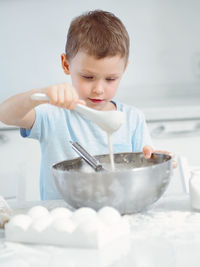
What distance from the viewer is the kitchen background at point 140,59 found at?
2.37m

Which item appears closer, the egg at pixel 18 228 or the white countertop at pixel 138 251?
the white countertop at pixel 138 251

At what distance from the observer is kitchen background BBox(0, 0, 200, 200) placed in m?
→ 2.37

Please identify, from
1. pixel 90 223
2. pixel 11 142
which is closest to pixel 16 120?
pixel 90 223

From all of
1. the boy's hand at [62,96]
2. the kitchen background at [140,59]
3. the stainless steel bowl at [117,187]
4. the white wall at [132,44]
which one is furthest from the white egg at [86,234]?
the white wall at [132,44]

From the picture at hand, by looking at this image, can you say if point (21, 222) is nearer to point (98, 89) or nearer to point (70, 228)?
point (70, 228)

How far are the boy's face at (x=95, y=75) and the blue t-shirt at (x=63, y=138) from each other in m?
0.14

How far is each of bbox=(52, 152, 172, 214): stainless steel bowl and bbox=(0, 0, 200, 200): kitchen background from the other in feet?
4.56

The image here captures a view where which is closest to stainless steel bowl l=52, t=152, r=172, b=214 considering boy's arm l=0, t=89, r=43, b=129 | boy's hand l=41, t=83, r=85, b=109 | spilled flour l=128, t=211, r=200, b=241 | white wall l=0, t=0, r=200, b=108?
spilled flour l=128, t=211, r=200, b=241

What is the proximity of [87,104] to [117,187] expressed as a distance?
Answer: 56cm

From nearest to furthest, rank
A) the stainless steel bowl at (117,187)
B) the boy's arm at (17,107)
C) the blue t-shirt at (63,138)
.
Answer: the stainless steel bowl at (117,187) < the boy's arm at (17,107) < the blue t-shirt at (63,138)

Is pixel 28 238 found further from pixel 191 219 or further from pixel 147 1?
pixel 147 1

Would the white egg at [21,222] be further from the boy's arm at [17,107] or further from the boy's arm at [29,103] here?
the boy's arm at [17,107]

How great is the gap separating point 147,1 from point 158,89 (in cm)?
51

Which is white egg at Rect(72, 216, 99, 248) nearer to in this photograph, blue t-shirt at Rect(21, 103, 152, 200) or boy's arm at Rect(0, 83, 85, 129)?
boy's arm at Rect(0, 83, 85, 129)
